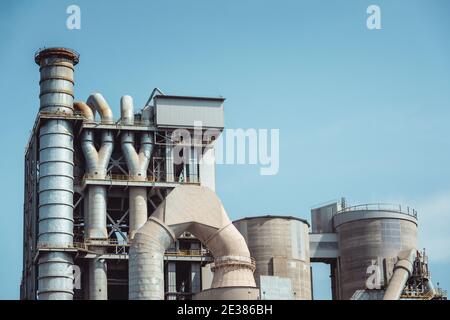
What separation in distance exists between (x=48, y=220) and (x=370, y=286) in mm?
27350

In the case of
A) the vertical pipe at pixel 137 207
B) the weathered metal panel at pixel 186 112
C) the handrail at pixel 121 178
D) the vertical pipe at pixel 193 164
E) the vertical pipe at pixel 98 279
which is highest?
the weathered metal panel at pixel 186 112

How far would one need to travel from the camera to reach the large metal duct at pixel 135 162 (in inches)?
3243

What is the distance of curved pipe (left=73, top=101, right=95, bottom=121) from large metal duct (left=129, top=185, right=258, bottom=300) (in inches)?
521

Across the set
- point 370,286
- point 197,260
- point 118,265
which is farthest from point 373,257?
point 118,265

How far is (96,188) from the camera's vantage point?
82.4 m

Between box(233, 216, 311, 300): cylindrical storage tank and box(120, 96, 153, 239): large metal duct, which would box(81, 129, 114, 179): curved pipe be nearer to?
box(120, 96, 153, 239): large metal duct

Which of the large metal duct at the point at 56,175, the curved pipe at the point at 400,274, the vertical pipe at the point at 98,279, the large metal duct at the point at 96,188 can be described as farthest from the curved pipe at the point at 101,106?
the curved pipe at the point at 400,274

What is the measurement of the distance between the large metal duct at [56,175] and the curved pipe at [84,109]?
5.03 ft

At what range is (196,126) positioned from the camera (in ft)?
280

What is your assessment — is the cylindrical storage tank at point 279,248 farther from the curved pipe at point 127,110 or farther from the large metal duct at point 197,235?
the curved pipe at point 127,110

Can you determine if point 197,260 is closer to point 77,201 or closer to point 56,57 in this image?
point 77,201

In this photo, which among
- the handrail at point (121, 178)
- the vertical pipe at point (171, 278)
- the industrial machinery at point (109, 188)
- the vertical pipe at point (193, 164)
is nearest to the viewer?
the industrial machinery at point (109, 188)

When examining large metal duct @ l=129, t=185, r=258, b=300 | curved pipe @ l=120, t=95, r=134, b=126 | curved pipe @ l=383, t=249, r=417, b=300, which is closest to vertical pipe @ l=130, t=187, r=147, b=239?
curved pipe @ l=120, t=95, r=134, b=126
